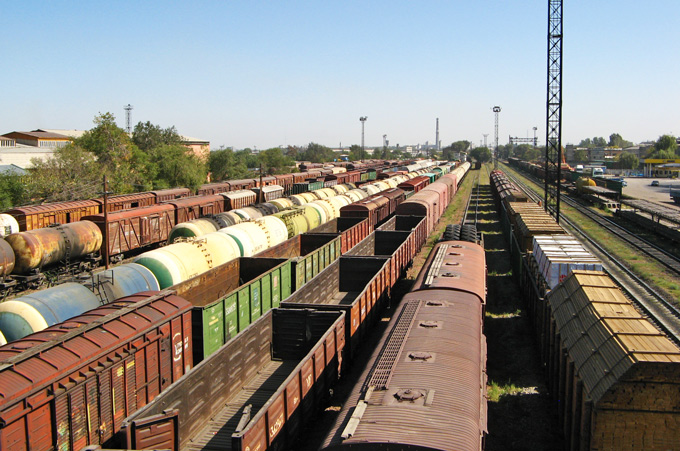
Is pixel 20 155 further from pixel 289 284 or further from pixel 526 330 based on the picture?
pixel 526 330

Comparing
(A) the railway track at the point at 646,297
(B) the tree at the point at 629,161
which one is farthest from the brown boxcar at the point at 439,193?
(B) the tree at the point at 629,161

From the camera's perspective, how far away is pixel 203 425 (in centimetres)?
1205

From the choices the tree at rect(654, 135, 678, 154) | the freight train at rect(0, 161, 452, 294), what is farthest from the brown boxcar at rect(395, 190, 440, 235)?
the tree at rect(654, 135, 678, 154)

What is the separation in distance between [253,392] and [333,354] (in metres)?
2.27

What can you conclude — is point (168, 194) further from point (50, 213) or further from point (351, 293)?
point (351, 293)

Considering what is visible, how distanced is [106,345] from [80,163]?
48.1 m

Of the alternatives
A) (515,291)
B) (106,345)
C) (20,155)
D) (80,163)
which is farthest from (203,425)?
(20,155)

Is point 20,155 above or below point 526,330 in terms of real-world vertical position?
Answer: above

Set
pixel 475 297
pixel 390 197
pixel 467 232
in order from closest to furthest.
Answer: pixel 475 297, pixel 467 232, pixel 390 197

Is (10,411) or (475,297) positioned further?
(475,297)

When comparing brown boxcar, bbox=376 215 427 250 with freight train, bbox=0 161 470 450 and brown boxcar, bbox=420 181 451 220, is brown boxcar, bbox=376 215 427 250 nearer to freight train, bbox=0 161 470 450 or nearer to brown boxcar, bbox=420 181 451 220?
brown boxcar, bbox=420 181 451 220

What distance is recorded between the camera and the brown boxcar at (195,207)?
38534 mm

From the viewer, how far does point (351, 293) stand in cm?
2334

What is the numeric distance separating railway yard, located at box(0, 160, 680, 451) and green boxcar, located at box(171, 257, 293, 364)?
0.07 metres
